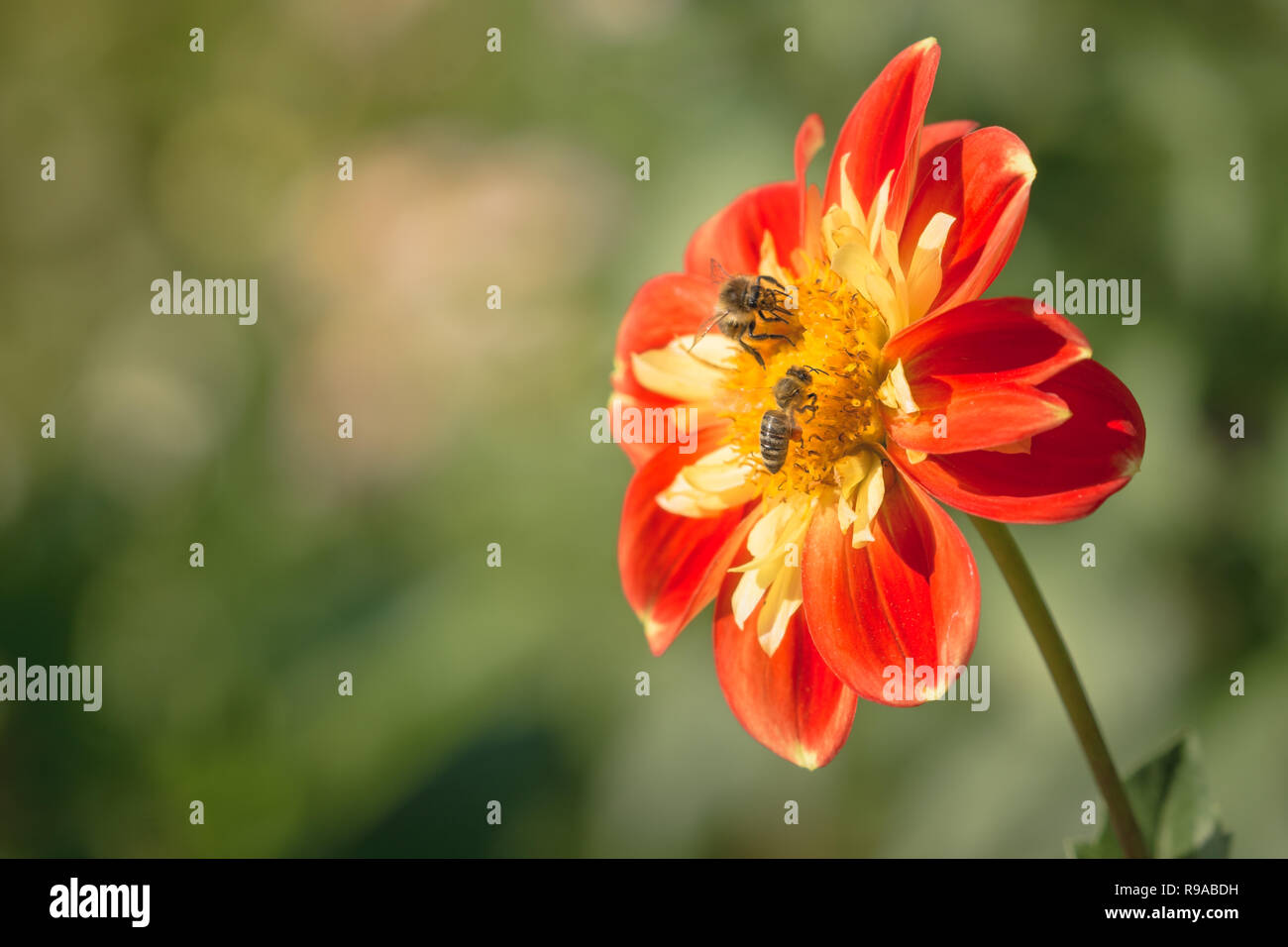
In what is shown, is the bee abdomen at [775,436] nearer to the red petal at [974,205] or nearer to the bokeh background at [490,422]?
the red petal at [974,205]

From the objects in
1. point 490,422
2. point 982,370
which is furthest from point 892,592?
point 490,422

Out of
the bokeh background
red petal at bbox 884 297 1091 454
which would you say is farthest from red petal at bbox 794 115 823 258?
the bokeh background

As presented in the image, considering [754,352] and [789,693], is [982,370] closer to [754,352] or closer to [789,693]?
[754,352]

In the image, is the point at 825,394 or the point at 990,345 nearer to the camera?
the point at 990,345

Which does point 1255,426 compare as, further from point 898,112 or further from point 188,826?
point 188,826

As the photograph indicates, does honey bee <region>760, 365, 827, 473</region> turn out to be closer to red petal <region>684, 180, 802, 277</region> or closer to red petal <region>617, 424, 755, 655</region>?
red petal <region>617, 424, 755, 655</region>

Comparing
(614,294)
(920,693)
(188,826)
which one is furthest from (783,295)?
(188,826)
